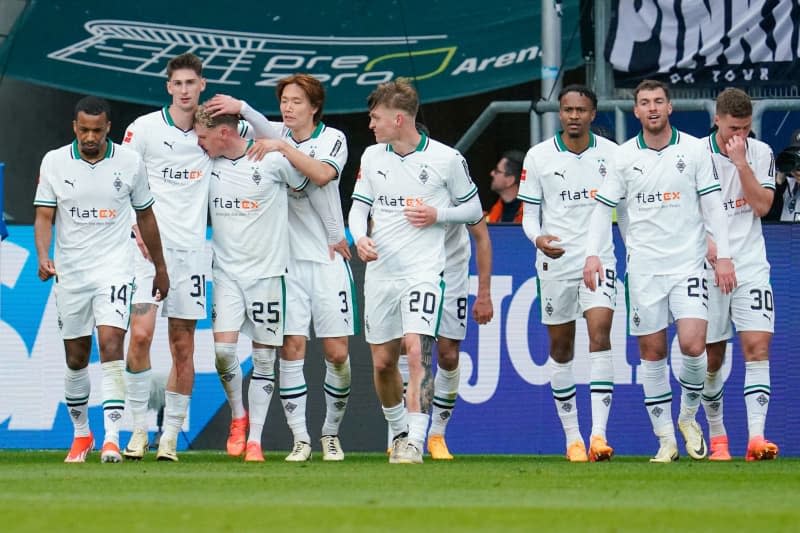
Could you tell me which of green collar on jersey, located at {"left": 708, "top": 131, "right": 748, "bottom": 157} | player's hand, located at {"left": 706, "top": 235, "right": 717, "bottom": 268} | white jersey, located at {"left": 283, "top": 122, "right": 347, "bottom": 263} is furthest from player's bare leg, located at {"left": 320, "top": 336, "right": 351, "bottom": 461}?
green collar on jersey, located at {"left": 708, "top": 131, "right": 748, "bottom": 157}

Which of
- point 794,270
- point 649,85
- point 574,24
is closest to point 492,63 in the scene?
point 574,24

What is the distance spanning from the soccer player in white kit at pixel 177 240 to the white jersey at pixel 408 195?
108 cm

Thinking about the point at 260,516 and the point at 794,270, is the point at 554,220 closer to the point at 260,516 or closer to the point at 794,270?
A: the point at 794,270

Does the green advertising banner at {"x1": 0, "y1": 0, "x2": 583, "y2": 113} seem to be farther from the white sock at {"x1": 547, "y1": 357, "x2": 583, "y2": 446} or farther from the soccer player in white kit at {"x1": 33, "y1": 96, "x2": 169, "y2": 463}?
the soccer player in white kit at {"x1": 33, "y1": 96, "x2": 169, "y2": 463}

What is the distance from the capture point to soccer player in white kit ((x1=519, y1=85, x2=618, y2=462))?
11578mm

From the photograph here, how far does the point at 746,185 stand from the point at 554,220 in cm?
128

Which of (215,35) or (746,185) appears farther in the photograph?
(215,35)

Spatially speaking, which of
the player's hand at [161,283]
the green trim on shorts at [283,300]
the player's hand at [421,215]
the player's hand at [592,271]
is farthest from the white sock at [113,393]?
the player's hand at [592,271]

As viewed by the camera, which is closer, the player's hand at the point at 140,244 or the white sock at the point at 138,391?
the player's hand at the point at 140,244

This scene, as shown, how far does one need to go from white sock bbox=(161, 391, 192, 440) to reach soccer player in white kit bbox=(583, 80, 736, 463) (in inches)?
108

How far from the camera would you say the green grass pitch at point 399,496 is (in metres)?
6.96

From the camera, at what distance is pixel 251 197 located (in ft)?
37.2

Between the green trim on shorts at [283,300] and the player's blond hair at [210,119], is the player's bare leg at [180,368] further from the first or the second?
the player's blond hair at [210,119]

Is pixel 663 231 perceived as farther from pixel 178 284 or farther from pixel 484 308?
pixel 178 284
